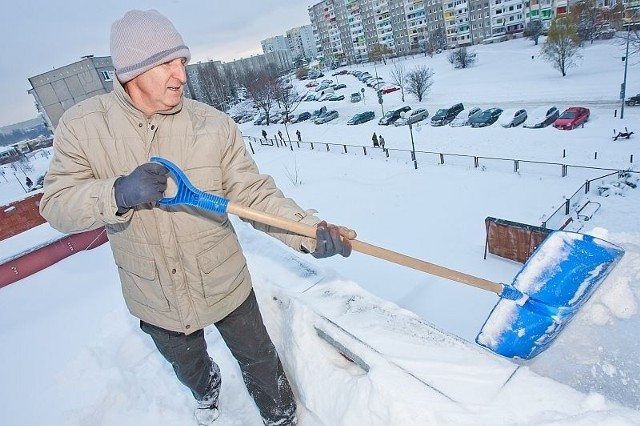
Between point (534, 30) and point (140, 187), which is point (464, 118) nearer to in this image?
point (140, 187)

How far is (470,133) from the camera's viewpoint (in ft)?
68.7

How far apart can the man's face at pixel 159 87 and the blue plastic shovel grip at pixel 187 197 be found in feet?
0.88

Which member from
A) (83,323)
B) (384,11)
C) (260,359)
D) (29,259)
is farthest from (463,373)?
(384,11)

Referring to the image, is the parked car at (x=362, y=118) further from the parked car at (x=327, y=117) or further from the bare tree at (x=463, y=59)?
the bare tree at (x=463, y=59)

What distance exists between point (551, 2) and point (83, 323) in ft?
202

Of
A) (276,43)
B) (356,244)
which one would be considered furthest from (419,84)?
(276,43)

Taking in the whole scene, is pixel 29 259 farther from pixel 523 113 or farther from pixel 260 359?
pixel 523 113

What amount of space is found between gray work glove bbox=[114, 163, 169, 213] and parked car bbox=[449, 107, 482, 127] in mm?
23626

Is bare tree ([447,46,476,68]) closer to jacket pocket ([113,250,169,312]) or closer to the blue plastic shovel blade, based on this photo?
the blue plastic shovel blade

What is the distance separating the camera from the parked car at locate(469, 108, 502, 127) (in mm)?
21734

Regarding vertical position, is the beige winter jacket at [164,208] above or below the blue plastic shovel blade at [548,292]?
above

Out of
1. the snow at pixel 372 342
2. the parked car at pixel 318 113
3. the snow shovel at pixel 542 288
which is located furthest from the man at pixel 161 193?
the parked car at pixel 318 113

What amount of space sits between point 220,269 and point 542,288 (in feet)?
5.96

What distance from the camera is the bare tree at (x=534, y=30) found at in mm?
45906
